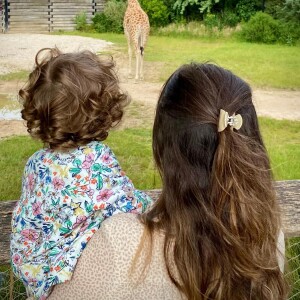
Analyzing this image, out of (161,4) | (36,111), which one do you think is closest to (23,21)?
(161,4)

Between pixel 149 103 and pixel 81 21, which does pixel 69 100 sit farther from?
pixel 81 21

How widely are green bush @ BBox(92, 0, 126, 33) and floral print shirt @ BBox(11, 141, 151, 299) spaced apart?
5.14m

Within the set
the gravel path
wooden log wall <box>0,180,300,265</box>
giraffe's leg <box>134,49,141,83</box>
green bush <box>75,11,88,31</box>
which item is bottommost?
giraffe's leg <box>134,49,141,83</box>

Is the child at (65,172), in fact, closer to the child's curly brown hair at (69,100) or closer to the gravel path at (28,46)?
the child's curly brown hair at (69,100)

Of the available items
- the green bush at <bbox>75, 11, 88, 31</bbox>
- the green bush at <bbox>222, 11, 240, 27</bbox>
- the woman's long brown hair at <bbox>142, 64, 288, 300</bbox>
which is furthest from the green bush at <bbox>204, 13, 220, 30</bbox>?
the woman's long brown hair at <bbox>142, 64, 288, 300</bbox>

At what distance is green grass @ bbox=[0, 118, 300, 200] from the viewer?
2.02 meters

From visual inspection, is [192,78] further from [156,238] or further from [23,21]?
[23,21]

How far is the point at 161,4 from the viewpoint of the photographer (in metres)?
6.39

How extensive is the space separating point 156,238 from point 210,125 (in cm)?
16

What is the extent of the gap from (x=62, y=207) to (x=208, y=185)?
0.23m

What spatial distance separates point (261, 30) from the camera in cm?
551

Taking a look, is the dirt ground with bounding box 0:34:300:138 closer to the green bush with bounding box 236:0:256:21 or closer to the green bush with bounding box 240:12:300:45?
the green bush with bounding box 240:12:300:45

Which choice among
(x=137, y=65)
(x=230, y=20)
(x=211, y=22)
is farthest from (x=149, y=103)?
(x=230, y=20)

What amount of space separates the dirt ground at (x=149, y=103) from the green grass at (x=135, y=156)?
198 millimetres
